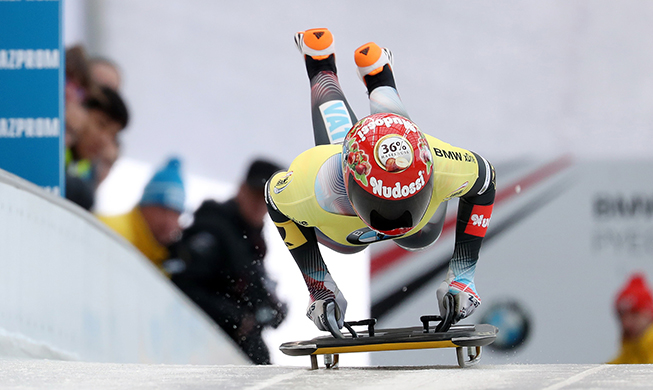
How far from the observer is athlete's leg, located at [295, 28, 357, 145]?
3.81 m

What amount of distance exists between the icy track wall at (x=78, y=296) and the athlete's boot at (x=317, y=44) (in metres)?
1.87

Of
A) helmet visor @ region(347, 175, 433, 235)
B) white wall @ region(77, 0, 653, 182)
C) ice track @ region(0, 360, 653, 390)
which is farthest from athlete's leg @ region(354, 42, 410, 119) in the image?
white wall @ region(77, 0, 653, 182)

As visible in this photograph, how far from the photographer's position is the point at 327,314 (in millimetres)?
3232

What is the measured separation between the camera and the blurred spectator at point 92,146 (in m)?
7.54

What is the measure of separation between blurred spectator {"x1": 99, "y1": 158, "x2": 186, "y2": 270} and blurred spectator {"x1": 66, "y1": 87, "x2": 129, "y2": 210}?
39 centimetres

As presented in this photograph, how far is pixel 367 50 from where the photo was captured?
4055 mm

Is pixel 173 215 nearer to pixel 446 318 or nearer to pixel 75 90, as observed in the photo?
pixel 75 90

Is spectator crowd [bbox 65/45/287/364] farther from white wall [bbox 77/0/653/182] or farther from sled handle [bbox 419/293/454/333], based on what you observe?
sled handle [bbox 419/293/454/333]

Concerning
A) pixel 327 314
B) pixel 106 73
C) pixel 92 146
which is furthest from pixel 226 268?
pixel 327 314

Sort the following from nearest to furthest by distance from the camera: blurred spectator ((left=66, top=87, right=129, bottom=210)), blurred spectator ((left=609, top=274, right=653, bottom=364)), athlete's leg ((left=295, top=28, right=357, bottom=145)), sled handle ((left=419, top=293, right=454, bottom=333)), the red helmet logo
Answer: the red helmet logo → sled handle ((left=419, top=293, right=454, bottom=333)) → athlete's leg ((left=295, top=28, right=357, bottom=145)) → blurred spectator ((left=609, top=274, right=653, bottom=364)) → blurred spectator ((left=66, top=87, right=129, bottom=210))

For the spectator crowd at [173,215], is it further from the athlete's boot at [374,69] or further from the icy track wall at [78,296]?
the athlete's boot at [374,69]

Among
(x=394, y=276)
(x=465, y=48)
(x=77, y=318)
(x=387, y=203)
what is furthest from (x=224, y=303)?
(x=387, y=203)

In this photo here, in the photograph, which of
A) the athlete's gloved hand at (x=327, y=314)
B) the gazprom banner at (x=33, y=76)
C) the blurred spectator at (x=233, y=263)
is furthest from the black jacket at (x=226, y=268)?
the athlete's gloved hand at (x=327, y=314)

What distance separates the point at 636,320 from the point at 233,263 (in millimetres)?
4367
